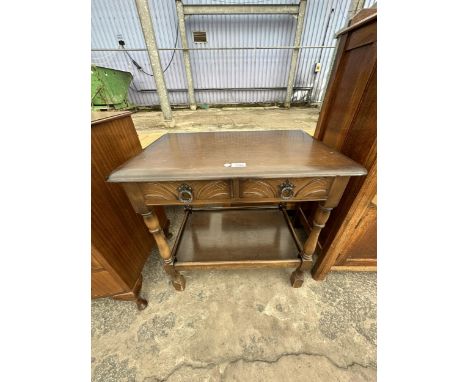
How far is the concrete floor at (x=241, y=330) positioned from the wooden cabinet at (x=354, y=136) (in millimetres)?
207

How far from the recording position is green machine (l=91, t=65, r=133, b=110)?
166 inches

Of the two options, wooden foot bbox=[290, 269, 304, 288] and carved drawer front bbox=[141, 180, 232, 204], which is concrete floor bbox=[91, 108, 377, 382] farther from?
carved drawer front bbox=[141, 180, 232, 204]

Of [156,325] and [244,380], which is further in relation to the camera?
[156,325]

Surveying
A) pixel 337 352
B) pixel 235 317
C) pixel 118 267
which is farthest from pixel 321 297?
pixel 118 267

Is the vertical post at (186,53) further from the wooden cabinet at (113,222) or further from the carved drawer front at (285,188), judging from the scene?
the carved drawer front at (285,188)

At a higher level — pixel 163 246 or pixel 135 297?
pixel 163 246

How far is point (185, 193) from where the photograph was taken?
80 cm

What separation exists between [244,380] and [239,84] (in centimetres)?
627

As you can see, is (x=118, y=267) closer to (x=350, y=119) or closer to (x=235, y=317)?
(x=235, y=317)

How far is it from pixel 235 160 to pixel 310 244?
0.66 metres

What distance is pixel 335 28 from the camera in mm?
4938

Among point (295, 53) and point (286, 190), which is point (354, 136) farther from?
point (295, 53)

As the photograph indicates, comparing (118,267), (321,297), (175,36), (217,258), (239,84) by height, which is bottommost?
(321,297)

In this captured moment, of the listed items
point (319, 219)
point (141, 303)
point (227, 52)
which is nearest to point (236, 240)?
point (319, 219)
